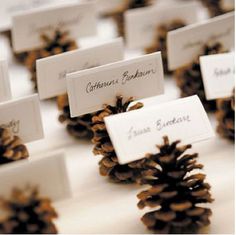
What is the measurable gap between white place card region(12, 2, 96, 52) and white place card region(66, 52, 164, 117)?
0.35 meters

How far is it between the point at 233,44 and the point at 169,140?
0.43 metres

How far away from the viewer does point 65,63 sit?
2.79ft

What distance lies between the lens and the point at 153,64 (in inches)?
31.0

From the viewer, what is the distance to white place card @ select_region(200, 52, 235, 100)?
2.75ft

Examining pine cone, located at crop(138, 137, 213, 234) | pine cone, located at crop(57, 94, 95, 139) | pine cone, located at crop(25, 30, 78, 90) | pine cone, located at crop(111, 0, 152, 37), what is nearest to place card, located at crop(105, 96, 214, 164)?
pine cone, located at crop(138, 137, 213, 234)

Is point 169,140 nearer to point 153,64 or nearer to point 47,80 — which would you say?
point 153,64

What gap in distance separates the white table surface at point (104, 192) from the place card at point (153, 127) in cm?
12

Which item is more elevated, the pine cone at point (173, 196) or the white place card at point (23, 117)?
the white place card at point (23, 117)

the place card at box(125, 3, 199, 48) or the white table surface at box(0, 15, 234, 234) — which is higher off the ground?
the place card at box(125, 3, 199, 48)

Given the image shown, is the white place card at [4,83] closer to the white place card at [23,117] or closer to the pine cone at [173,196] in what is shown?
the white place card at [23,117]

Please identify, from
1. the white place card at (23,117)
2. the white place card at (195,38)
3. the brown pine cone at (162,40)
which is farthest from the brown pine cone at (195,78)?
the white place card at (23,117)

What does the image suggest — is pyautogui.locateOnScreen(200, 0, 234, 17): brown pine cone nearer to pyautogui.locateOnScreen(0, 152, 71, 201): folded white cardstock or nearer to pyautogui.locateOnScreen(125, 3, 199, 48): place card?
pyautogui.locateOnScreen(125, 3, 199, 48): place card

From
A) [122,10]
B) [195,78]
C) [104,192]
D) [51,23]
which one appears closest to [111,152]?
[104,192]

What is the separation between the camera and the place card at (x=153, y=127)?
643 millimetres
